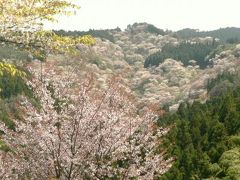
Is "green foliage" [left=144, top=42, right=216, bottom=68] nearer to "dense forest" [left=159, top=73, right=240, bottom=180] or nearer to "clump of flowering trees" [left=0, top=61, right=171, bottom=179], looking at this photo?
"dense forest" [left=159, top=73, right=240, bottom=180]

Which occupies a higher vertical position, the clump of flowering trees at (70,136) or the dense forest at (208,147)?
Answer: the clump of flowering trees at (70,136)

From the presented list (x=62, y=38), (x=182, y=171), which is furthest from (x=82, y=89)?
(x=182, y=171)

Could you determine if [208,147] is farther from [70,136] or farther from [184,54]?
[184,54]

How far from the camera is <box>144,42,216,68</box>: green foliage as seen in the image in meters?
158

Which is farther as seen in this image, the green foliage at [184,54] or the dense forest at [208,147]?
the green foliage at [184,54]

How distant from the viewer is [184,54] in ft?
535

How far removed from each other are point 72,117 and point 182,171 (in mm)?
10850

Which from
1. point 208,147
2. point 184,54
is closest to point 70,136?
point 208,147

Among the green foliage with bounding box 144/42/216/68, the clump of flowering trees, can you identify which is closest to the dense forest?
the clump of flowering trees

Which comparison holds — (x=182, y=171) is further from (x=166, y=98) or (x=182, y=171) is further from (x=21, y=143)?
(x=166, y=98)

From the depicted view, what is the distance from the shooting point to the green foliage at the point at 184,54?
518ft

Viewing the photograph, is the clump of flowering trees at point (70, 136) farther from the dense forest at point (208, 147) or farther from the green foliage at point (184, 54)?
the green foliage at point (184, 54)

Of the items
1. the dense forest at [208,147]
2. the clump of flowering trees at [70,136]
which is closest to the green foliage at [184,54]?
the dense forest at [208,147]

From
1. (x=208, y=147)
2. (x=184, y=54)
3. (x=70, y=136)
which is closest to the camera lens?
(x=70, y=136)
